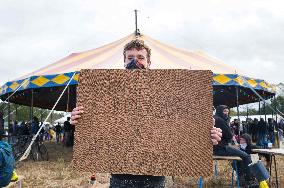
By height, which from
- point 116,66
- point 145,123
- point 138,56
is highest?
point 116,66

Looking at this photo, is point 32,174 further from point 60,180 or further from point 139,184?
point 139,184

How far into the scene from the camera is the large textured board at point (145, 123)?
1421mm

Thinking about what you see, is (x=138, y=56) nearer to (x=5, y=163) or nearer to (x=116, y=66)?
(x=5, y=163)

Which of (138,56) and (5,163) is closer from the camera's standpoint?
(138,56)

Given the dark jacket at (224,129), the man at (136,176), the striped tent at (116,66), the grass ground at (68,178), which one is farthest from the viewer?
the striped tent at (116,66)

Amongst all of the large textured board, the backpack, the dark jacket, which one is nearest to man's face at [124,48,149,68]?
the large textured board

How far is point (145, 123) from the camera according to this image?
56.7 inches

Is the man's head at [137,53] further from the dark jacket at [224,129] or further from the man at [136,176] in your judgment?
the dark jacket at [224,129]

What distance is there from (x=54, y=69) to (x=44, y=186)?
11.4ft

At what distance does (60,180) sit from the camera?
5.81 meters

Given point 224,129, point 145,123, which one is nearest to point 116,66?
point 224,129

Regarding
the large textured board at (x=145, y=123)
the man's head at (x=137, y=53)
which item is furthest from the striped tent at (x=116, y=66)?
the large textured board at (x=145, y=123)

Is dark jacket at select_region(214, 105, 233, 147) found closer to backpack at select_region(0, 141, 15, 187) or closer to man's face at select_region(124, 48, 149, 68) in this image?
backpack at select_region(0, 141, 15, 187)

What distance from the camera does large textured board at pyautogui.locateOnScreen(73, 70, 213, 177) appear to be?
1421 mm
